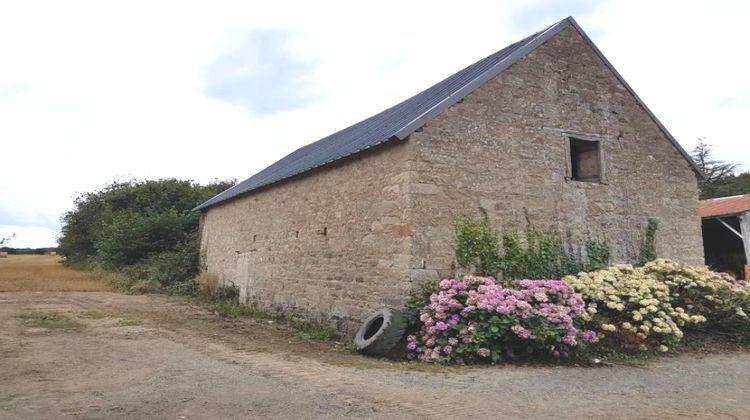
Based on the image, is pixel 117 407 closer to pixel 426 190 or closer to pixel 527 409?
pixel 527 409

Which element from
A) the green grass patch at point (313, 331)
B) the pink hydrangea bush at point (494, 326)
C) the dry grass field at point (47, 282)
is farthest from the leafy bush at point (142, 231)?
the pink hydrangea bush at point (494, 326)

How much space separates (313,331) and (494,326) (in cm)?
401

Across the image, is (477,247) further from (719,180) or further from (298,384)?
(719,180)

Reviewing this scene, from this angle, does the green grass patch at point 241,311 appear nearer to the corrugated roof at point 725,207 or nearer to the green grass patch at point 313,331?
the green grass patch at point 313,331

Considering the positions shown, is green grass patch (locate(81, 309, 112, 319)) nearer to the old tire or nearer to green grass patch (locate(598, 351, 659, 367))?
the old tire

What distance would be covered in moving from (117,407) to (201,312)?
340 inches

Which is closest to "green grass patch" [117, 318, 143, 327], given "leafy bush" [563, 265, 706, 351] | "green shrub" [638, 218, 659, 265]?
"leafy bush" [563, 265, 706, 351]

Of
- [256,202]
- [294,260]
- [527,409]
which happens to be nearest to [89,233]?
[256,202]

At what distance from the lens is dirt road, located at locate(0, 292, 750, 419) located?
452 centimetres

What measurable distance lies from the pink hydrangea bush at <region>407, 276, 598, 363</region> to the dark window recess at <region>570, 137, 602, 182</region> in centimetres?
373

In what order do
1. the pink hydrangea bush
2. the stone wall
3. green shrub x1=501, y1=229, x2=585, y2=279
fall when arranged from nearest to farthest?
the pink hydrangea bush < the stone wall < green shrub x1=501, y1=229, x2=585, y2=279

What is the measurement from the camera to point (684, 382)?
6062mm

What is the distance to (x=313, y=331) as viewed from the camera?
9.81m

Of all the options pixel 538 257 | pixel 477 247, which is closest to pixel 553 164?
pixel 538 257
